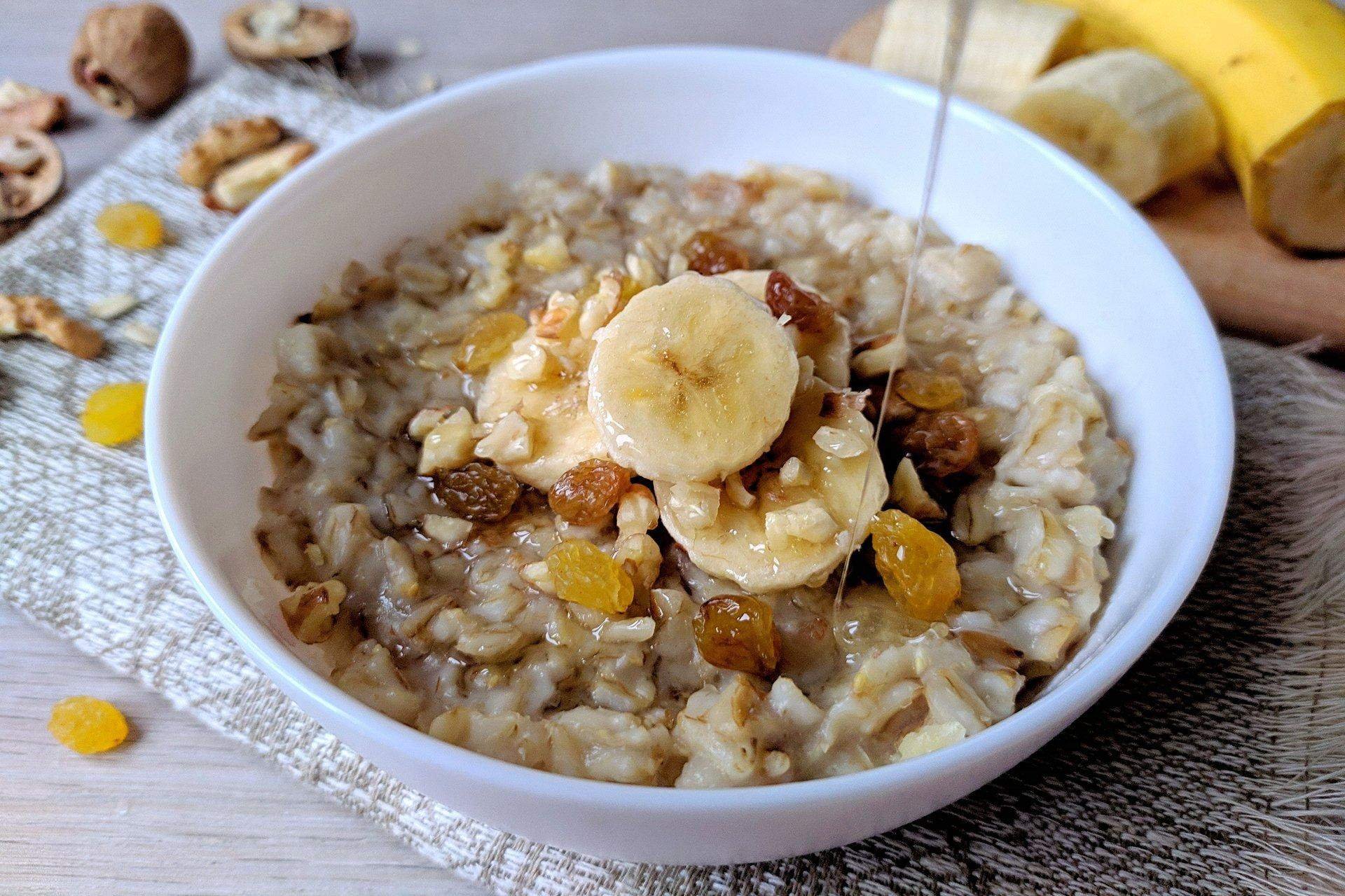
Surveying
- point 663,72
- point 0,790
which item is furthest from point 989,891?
point 663,72

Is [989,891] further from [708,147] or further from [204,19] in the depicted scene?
[204,19]

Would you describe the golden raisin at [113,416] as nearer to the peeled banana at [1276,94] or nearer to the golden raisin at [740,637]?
the golden raisin at [740,637]

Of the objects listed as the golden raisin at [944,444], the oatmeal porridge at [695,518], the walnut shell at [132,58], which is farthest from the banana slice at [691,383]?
the walnut shell at [132,58]

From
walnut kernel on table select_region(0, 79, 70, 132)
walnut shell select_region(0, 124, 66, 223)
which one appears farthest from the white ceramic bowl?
walnut kernel on table select_region(0, 79, 70, 132)

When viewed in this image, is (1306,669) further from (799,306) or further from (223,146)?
(223,146)

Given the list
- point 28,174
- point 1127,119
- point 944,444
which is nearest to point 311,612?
point 944,444
